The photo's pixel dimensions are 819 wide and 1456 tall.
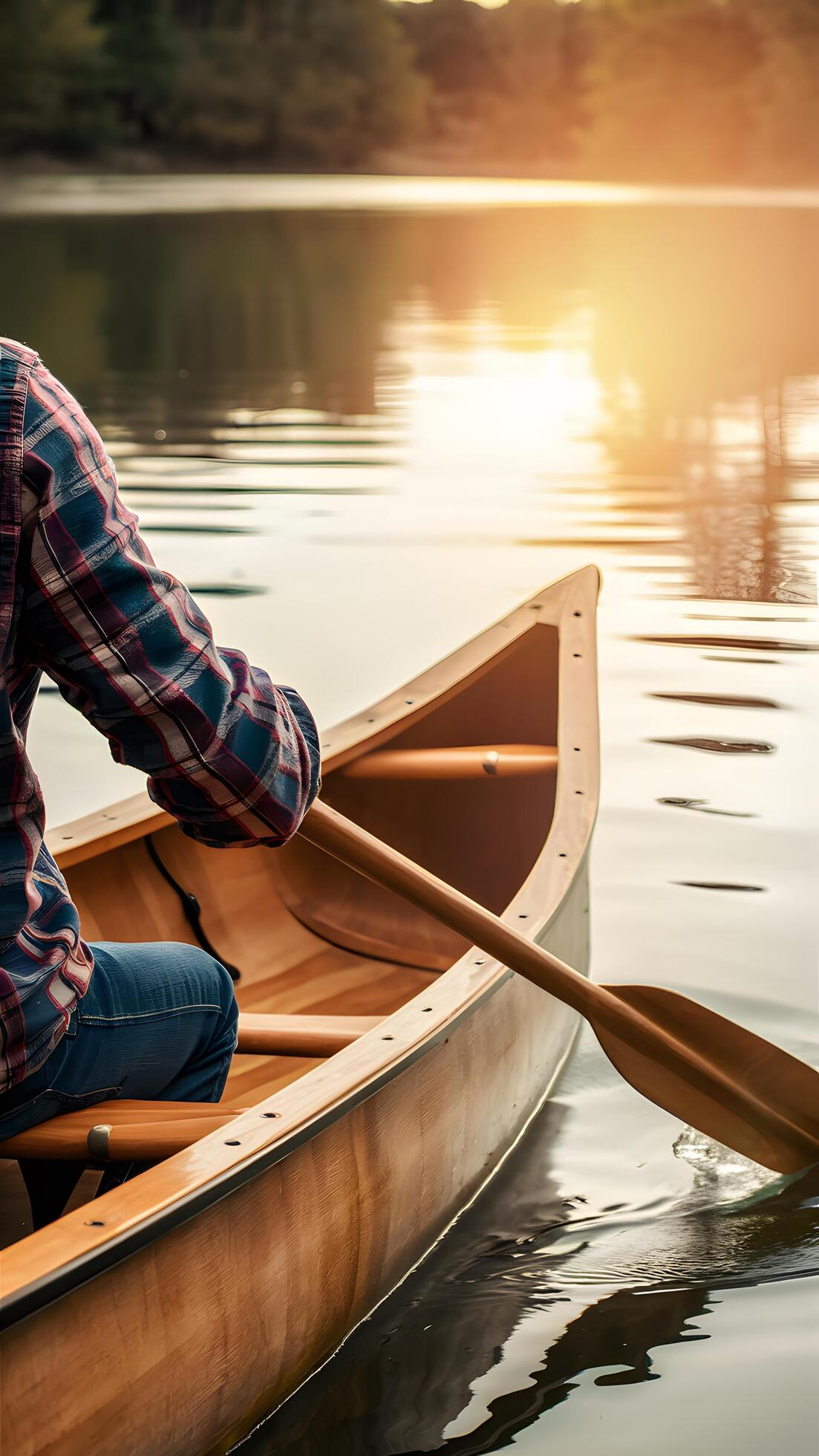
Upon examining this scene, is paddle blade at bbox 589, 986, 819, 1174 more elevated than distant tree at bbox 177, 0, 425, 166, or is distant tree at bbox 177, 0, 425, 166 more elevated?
distant tree at bbox 177, 0, 425, 166

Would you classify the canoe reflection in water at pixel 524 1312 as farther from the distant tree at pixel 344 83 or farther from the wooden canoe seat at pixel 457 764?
the distant tree at pixel 344 83

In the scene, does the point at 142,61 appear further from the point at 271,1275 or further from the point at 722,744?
the point at 271,1275

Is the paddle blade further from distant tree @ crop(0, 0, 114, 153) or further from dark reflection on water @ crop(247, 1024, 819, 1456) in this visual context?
distant tree @ crop(0, 0, 114, 153)

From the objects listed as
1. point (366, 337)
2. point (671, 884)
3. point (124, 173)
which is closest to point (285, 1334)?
point (671, 884)

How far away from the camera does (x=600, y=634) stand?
533 centimetres

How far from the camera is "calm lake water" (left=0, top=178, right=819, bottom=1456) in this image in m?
2.16

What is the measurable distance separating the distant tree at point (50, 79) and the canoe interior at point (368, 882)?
49634 millimetres

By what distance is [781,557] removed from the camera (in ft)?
21.5

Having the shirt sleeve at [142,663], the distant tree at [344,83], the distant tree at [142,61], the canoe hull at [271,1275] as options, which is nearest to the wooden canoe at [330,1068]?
the canoe hull at [271,1275]

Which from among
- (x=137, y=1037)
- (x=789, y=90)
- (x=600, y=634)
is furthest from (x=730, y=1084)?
(x=789, y=90)

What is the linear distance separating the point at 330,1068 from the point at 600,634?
11.6 feet

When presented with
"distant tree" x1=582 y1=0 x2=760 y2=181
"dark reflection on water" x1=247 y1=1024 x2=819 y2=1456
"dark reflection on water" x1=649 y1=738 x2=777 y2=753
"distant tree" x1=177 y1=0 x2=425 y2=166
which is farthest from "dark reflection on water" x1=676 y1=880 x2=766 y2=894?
"distant tree" x1=582 y1=0 x2=760 y2=181

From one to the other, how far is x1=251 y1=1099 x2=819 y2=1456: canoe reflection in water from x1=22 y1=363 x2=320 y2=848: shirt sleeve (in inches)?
34.7

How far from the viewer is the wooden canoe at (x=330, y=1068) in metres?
1.56
